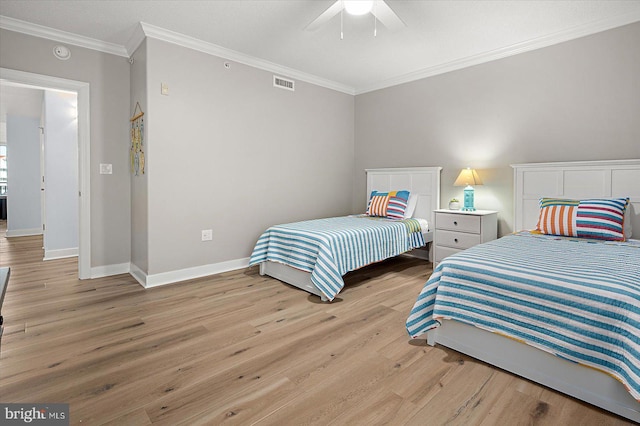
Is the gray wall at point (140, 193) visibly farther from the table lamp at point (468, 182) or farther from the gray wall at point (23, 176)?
the gray wall at point (23, 176)

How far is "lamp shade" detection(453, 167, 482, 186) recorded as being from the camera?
3809mm

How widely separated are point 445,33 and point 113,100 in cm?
359

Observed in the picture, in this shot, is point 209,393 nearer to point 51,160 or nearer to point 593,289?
point 593,289

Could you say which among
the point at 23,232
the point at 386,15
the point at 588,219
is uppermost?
the point at 386,15

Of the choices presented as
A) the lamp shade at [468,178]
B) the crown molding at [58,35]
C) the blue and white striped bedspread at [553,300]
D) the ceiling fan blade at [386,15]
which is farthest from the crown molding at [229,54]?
the blue and white striped bedspread at [553,300]

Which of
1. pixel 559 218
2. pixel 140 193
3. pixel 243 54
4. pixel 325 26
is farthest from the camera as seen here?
pixel 243 54

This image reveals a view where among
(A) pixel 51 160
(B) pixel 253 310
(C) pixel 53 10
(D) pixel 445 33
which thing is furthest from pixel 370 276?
(A) pixel 51 160

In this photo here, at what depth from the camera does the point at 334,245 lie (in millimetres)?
3094

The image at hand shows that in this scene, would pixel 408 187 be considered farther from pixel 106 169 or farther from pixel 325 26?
pixel 106 169

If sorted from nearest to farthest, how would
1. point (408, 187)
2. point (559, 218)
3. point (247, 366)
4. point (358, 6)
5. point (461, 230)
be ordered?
point (247, 366) → point (358, 6) → point (559, 218) → point (461, 230) → point (408, 187)

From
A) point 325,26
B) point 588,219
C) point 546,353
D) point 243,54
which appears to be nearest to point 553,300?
point 546,353

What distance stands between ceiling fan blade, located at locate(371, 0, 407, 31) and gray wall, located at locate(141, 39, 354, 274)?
2.00m

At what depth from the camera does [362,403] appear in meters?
1.64

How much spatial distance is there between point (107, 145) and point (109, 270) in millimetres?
1399
